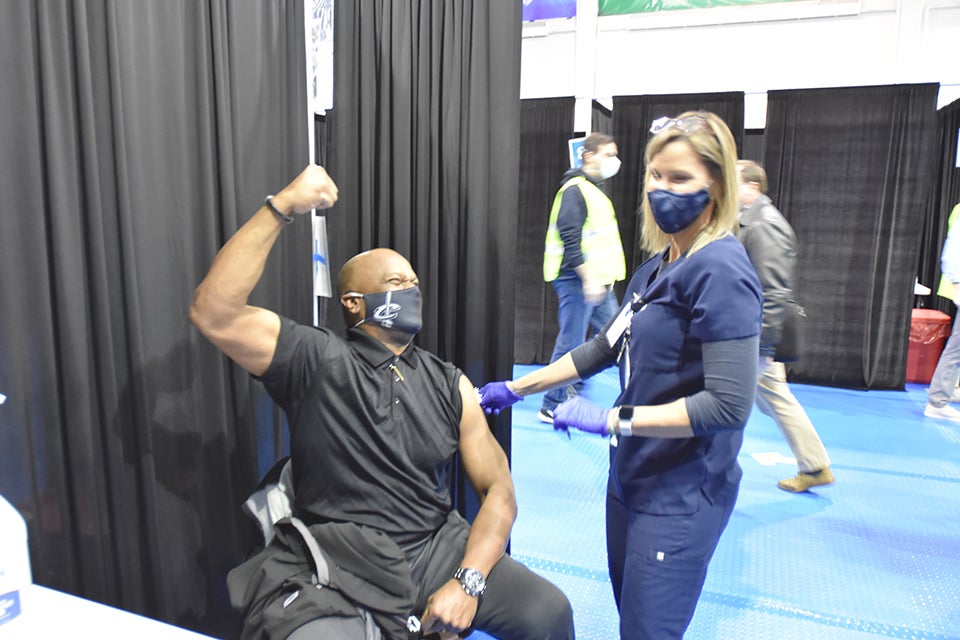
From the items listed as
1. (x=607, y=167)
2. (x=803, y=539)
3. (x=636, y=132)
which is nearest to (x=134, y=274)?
(x=803, y=539)

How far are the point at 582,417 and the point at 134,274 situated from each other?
104cm

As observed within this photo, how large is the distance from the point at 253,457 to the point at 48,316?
0.69 meters

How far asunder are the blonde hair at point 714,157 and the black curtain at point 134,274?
1105 millimetres

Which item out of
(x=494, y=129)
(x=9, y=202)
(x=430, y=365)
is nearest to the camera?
(x=9, y=202)

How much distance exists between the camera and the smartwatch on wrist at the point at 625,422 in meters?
1.24

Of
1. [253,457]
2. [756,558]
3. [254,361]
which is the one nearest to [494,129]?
[254,361]

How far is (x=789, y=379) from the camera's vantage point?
18.6ft

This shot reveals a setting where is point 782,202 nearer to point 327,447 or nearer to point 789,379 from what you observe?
point 789,379

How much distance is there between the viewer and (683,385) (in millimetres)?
1264

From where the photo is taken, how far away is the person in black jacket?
1415mm

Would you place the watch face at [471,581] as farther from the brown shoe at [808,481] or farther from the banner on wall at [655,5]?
the banner on wall at [655,5]

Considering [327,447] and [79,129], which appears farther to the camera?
[327,447]

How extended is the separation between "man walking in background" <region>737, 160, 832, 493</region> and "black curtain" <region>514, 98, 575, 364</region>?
306cm

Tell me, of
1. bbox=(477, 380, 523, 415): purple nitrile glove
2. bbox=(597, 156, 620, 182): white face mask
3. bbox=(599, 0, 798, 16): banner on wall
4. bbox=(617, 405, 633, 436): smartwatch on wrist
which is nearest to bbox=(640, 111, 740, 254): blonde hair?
bbox=(617, 405, 633, 436): smartwatch on wrist
